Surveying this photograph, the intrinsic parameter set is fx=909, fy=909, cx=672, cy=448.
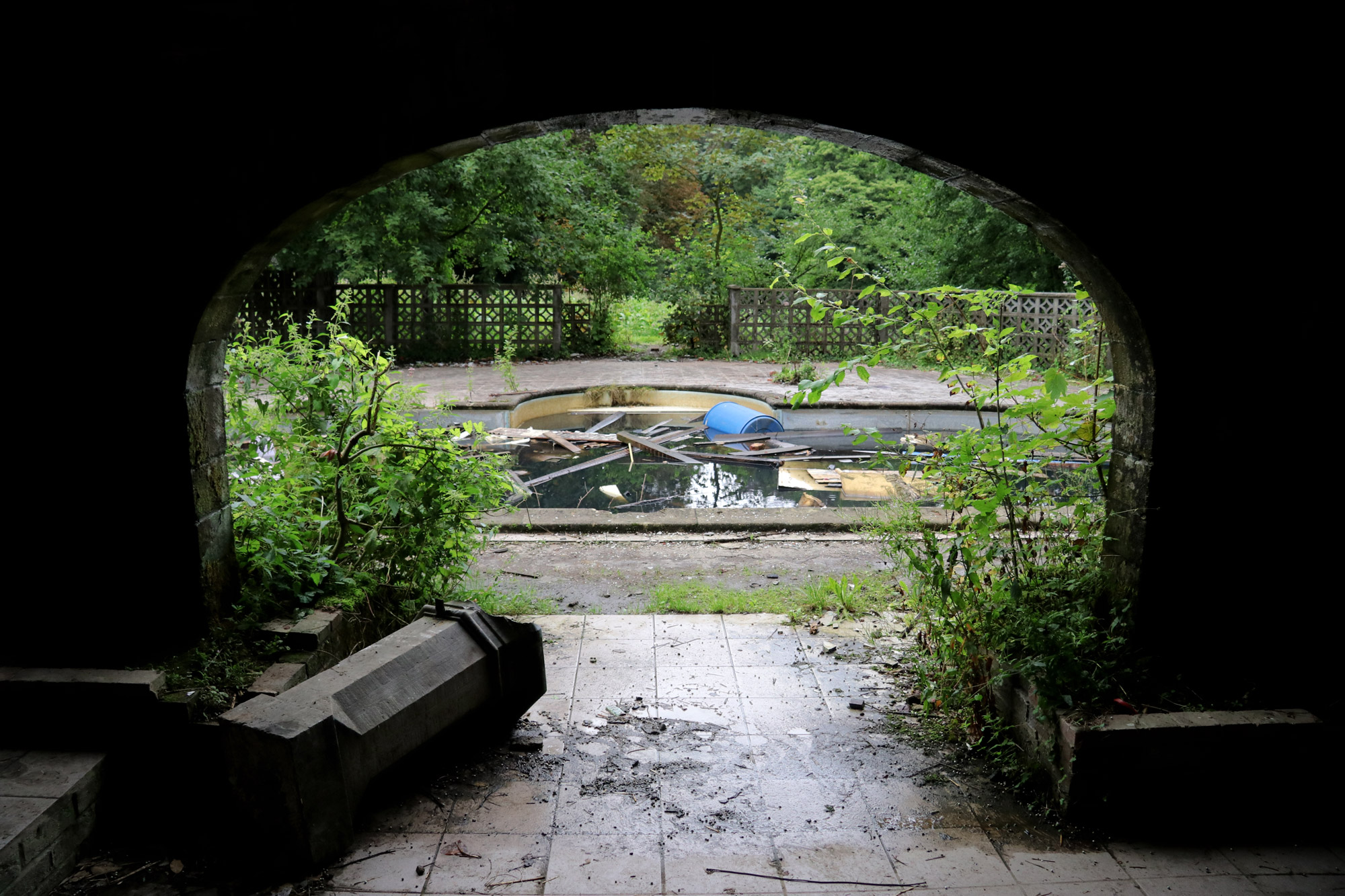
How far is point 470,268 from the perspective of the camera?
663 inches

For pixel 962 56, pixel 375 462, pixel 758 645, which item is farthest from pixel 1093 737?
pixel 375 462

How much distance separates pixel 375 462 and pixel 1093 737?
2887 millimetres

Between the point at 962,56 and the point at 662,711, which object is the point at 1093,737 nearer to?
the point at 662,711

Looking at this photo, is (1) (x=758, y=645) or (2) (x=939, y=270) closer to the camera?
(1) (x=758, y=645)

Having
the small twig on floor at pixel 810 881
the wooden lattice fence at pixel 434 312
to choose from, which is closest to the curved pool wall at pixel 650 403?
the wooden lattice fence at pixel 434 312

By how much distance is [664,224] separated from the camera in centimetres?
2239

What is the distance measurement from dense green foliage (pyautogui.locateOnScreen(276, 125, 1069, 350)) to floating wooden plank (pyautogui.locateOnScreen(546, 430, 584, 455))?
4.14 meters

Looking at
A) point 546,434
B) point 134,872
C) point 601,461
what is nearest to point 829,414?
point 601,461

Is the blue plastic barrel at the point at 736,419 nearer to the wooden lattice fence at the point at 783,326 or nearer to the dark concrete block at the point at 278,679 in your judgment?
the wooden lattice fence at the point at 783,326

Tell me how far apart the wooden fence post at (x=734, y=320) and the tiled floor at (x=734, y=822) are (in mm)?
12122

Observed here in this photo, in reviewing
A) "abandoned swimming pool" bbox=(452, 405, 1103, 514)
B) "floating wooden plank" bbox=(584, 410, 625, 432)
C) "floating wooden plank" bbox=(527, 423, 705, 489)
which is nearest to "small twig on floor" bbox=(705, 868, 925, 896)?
"abandoned swimming pool" bbox=(452, 405, 1103, 514)

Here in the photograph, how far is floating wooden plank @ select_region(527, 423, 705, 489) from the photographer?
827 cm

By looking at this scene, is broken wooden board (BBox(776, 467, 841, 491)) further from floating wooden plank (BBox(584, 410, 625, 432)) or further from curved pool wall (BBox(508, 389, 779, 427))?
floating wooden plank (BBox(584, 410, 625, 432))

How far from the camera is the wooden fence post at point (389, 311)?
14.4 meters
